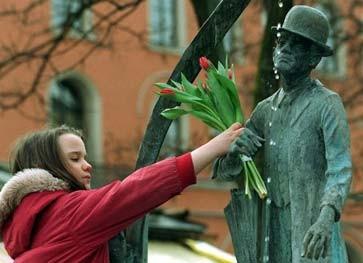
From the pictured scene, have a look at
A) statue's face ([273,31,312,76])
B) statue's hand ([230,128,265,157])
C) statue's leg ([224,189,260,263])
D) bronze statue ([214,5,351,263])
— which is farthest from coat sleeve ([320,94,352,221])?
statue's leg ([224,189,260,263])

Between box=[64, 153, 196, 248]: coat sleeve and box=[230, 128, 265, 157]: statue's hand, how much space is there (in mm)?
277

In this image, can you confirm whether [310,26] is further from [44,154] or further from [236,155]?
[44,154]

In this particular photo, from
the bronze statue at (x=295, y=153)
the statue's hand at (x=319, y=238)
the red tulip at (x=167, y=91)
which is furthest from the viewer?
the red tulip at (x=167, y=91)

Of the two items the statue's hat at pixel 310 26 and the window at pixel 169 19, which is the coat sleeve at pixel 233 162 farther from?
the window at pixel 169 19

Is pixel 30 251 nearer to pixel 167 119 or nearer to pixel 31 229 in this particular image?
pixel 31 229

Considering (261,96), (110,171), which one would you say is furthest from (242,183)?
(110,171)

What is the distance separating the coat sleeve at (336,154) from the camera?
6.49 meters

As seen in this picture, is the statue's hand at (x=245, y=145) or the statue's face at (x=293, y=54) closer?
the statue's hand at (x=245, y=145)

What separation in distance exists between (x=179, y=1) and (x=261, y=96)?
54.2ft

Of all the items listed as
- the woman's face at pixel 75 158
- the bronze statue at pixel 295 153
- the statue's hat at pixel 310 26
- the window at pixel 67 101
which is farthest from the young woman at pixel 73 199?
the window at pixel 67 101

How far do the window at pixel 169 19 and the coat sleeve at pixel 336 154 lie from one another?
21927 millimetres

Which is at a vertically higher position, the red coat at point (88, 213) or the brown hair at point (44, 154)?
the brown hair at point (44, 154)

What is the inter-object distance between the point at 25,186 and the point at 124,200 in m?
0.49

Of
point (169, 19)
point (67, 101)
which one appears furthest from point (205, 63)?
point (169, 19)
